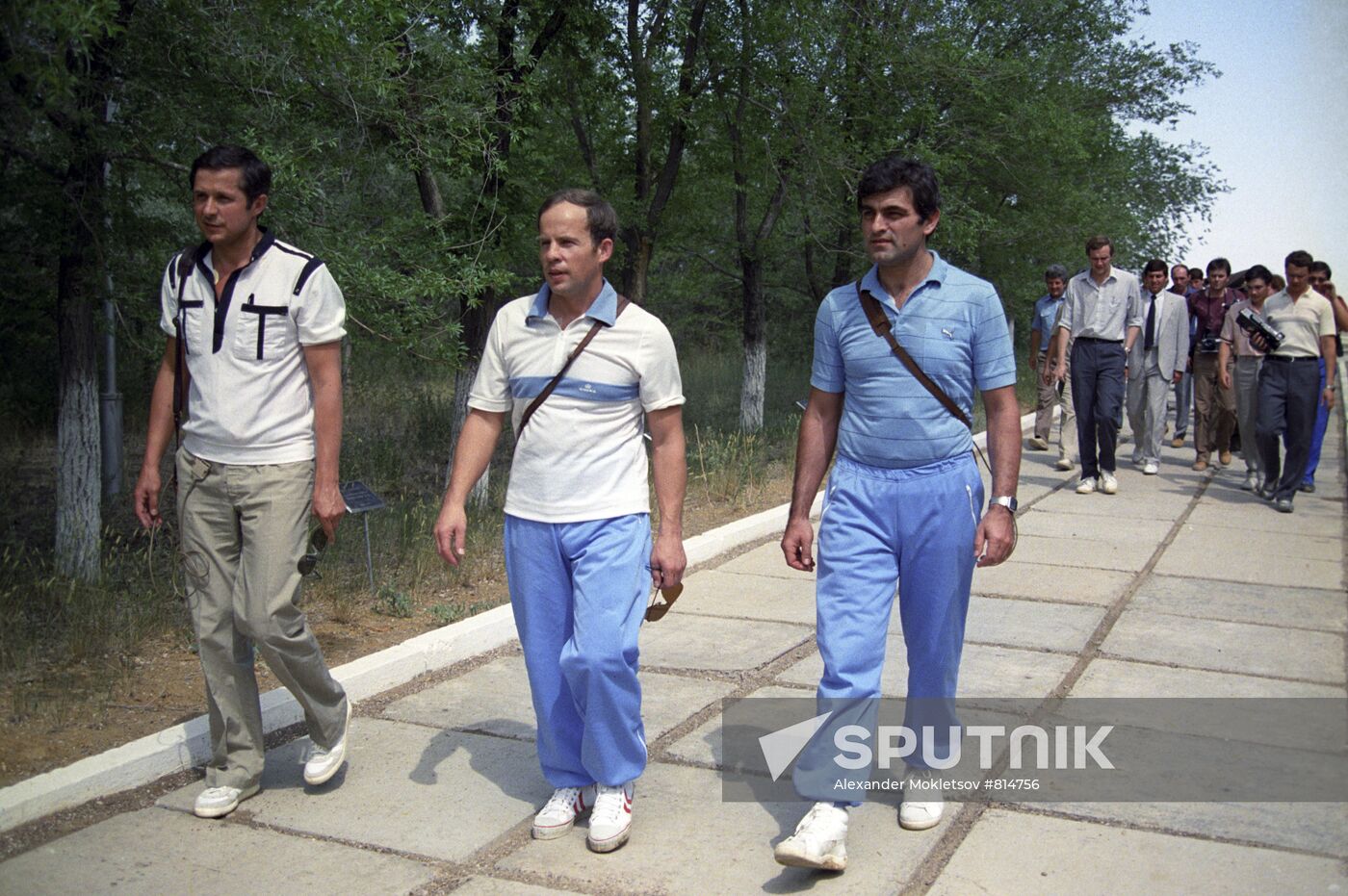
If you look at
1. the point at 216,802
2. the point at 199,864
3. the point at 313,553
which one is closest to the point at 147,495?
the point at 313,553

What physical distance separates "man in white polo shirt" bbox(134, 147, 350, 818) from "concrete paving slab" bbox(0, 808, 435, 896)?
0.67ft

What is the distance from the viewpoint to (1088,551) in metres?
8.84

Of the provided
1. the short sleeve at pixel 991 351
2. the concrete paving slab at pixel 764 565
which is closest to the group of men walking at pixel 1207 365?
the concrete paving slab at pixel 764 565

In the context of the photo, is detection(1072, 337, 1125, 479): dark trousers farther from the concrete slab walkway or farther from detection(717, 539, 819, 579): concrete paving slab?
detection(717, 539, 819, 579): concrete paving slab

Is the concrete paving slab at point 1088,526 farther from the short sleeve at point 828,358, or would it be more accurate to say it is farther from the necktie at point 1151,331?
the short sleeve at point 828,358

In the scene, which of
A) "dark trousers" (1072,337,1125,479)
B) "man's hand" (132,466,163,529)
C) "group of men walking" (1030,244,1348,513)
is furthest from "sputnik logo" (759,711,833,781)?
"group of men walking" (1030,244,1348,513)

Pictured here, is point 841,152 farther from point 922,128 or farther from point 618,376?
point 618,376

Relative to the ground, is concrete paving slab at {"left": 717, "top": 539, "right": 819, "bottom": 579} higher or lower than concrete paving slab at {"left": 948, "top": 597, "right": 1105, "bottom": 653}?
lower

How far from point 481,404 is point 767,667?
7.82 feet

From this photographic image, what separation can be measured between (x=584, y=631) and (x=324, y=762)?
3.84 ft

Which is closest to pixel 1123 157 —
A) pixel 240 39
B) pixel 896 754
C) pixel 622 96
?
pixel 622 96

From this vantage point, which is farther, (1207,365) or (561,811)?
(1207,365)

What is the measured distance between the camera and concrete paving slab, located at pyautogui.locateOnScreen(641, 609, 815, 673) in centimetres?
610

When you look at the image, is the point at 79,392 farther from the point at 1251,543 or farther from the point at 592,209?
the point at 1251,543
